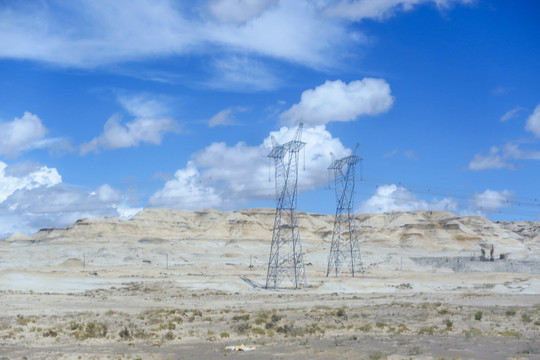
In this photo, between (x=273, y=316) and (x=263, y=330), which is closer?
(x=263, y=330)

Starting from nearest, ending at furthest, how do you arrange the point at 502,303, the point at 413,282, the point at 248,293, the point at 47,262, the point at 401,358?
1. the point at 401,358
2. the point at 502,303
3. the point at 248,293
4. the point at 413,282
5. the point at 47,262

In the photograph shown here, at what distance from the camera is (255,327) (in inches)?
1267

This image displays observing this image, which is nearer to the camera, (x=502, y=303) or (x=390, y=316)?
(x=390, y=316)

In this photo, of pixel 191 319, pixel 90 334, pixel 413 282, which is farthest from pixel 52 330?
pixel 413 282

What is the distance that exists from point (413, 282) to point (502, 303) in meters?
24.8

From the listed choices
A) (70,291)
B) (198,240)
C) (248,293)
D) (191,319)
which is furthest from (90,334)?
(198,240)

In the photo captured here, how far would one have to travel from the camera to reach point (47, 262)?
126m

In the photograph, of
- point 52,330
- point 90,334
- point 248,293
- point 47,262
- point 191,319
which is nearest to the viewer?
point 90,334

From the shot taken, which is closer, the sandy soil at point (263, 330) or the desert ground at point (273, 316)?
the sandy soil at point (263, 330)

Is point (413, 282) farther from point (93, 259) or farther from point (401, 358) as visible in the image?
point (93, 259)

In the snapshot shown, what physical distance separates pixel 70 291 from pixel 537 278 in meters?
55.6

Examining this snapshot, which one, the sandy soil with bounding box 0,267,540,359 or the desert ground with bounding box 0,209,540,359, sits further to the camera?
the desert ground with bounding box 0,209,540,359

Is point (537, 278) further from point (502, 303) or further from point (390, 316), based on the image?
point (390, 316)

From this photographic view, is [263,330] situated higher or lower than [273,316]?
lower
